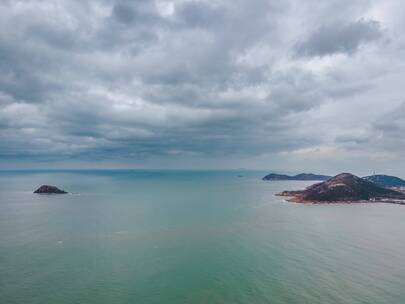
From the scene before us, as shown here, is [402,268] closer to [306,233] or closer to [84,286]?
[306,233]

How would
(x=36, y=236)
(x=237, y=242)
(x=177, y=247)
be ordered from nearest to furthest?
(x=177, y=247)
(x=237, y=242)
(x=36, y=236)

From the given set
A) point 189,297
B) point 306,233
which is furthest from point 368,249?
point 189,297

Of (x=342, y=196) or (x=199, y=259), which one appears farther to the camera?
(x=342, y=196)

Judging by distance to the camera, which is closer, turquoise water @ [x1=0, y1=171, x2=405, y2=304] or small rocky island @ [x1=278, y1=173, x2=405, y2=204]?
turquoise water @ [x1=0, y1=171, x2=405, y2=304]

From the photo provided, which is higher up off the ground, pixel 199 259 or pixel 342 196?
pixel 342 196

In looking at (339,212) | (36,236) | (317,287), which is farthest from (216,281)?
(339,212)

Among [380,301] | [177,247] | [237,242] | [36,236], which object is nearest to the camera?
[380,301]

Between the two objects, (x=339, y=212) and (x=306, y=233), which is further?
(x=339, y=212)

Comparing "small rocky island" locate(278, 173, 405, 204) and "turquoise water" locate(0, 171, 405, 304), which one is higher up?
"small rocky island" locate(278, 173, 405, 204)

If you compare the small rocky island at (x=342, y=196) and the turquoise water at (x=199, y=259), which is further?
the small rocky island at (x=342, y=196)

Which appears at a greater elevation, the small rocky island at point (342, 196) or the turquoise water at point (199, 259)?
the small rocky island at point (342, 196)
